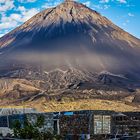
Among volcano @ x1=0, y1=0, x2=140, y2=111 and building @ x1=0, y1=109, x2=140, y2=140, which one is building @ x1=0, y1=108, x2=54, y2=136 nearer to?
building @ x1=0, y1=109, x2=140, y2=140

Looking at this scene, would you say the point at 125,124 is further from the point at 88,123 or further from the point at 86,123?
the point at 86,123

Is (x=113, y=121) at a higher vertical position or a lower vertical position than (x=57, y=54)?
lower

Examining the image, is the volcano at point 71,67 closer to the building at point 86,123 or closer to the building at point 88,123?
the building at point 88,123

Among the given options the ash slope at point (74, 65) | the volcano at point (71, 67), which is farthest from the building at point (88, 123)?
the ash slope at point (74, 65)

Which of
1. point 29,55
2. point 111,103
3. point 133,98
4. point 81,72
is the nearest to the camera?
point 111,103

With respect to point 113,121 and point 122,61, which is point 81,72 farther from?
point 113,121

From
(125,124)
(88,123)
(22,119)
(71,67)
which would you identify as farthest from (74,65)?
(88,123)

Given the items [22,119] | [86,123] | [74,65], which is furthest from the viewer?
[74,65]

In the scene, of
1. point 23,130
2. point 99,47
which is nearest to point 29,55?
point 99,47

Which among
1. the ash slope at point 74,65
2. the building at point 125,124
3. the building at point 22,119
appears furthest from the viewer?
the ash slope at point 74,65

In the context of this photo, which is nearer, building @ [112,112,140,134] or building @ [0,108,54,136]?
building @ [0,108,54,136]

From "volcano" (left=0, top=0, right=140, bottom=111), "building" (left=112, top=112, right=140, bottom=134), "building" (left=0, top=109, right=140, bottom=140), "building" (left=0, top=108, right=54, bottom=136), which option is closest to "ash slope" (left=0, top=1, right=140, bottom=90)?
"volcano" (left=0, top=0, right=140, bottom=111)
